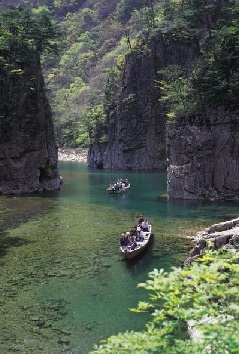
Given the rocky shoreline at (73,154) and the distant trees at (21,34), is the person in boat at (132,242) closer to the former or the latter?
the distant trees at (21,34)

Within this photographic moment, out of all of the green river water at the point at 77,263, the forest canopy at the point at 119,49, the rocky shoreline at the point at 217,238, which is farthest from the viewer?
the forest canopy at the point at 119,49

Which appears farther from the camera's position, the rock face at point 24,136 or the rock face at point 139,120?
the rock face at point 139,120

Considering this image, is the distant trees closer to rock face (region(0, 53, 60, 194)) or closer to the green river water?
rock face (region(0, 53, 60, 194))

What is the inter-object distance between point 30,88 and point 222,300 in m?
46.5

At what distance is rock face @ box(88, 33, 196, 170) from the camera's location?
7325cm

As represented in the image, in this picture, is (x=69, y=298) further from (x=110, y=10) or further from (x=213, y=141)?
(x=110, y=10)

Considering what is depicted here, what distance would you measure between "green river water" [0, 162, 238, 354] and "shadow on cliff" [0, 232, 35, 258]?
60mm

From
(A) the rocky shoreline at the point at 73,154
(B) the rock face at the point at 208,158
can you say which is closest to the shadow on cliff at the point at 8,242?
(B) the rock face at the point at 208,158

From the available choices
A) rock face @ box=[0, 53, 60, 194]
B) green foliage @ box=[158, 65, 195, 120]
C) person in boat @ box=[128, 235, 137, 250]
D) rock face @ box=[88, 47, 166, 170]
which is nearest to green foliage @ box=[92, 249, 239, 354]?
person in boat @ box=[128, 235, 137, 250]

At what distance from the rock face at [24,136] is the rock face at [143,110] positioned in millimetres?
28409

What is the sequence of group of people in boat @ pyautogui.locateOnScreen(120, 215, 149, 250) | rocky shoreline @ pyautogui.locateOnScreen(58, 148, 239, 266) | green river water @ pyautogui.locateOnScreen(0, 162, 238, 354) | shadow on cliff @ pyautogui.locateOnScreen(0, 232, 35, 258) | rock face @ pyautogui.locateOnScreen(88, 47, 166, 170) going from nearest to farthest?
green river water @ pyautogui.locateOnScreen(0, 162, 238, 354) < rocky shoreline @ pyautogui.locateOnScreen(58, 148, 239, 266) < group of people in boat @ pyautogui.locateOnScreen(120, 215, 149, 250) < shadow on cliff @ pyautogui.locateOnScreen(0, 232, 35, 258) < rock face @ pyautogui.locateOnScreen(88, 47, 166, 170)

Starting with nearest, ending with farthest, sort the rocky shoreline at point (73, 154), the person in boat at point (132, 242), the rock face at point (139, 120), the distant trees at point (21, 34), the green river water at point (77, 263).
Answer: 1. the green river water at point (77, 263)
2. the person in boat at point (132, 242)
3. the distant trees at point (21, 34)
4. the rock face at point (139, 120)
5. the rocky shoreline at point (73, 154)

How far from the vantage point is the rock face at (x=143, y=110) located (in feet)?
240

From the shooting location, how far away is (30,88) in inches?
1944
